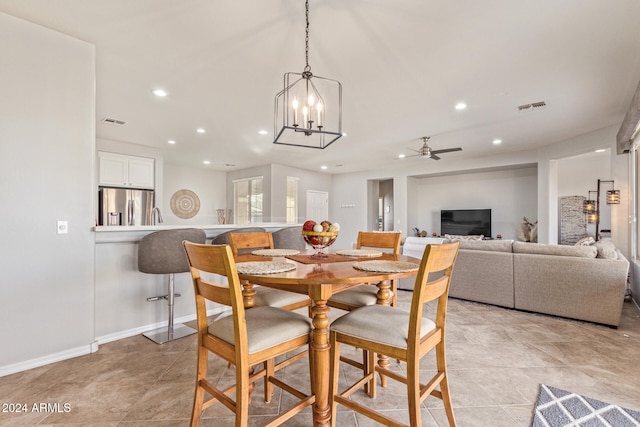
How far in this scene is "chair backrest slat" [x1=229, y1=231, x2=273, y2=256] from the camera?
2.18 meters

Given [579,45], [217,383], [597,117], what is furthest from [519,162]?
[217,383]

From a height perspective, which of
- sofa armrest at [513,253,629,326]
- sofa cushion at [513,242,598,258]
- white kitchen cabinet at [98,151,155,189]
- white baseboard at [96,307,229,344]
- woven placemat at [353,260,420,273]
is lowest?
white baseboard at [96,307,229,344]

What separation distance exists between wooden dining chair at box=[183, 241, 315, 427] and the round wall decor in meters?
6.99

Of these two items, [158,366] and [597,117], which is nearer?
[158,366]

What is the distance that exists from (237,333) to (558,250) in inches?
142

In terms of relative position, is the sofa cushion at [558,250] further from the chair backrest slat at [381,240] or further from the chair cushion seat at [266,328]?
the chair cushion seat at [266,328]

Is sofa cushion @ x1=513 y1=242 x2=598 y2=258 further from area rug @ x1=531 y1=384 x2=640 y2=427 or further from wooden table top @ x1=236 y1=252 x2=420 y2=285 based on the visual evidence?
wooden table top @ x1=236 y1=252 x2=420 y2=285

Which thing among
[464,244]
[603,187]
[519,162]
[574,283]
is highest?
[519,162]

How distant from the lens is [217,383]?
198cm

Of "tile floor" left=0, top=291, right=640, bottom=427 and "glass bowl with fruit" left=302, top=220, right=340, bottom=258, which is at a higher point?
"glass bowl with fruit" left=302, top=220, right=340, bottom=258

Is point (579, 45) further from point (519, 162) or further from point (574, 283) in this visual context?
point (519, 162)

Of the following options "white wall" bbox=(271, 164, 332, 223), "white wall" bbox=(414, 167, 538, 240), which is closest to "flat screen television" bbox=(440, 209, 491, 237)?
"white wall" bbox=(414, 167, 538, 240)

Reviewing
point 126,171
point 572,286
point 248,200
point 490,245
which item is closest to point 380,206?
point 248,200

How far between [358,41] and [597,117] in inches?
159
